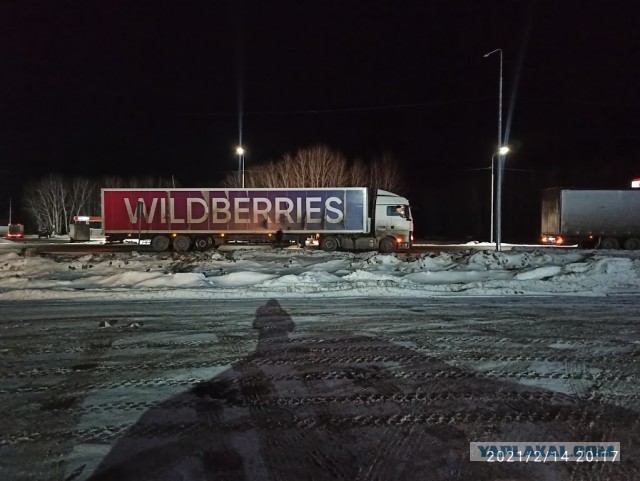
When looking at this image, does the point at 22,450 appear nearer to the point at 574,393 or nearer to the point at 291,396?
the point at 291,396

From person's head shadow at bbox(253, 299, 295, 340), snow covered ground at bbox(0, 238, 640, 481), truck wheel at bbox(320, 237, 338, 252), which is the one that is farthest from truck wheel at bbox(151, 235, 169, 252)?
person's head shadow at bbox(253, 299, 295, 340)

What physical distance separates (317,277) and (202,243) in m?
15.2

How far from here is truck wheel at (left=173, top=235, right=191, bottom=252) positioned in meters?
29.5

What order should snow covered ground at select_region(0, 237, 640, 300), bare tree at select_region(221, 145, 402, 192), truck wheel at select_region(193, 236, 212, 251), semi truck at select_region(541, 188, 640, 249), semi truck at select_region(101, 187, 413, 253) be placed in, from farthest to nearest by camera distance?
bare tree at select_region(221, 145, 402, 192), semi truck at select_region(541, 188, 640, 249), truck wheel at select_region(193, 236, 212, 251), semi truck at select_region(101, 187, 413, 253), snow covered ground at select_region(0, 237, 640, 300)

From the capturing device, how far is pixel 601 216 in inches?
1276

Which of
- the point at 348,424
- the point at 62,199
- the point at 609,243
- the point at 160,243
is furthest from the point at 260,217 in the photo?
the point at 62,199

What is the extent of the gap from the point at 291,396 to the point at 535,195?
7903cm

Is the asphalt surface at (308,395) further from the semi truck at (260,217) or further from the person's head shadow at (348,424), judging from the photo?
the semi truck at (260,217)

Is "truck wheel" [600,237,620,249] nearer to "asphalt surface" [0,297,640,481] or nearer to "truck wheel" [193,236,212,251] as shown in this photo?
"truck wheel" [193,236,212,251]

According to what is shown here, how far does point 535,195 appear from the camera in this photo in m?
77.1

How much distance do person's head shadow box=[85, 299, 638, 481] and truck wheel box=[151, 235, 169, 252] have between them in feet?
78.0

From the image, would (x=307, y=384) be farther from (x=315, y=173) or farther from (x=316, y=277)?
(x=315, y=173)

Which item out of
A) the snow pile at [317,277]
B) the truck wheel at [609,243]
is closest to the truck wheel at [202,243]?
the snow pile at [317,277]

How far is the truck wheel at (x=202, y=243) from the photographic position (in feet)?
97.0
